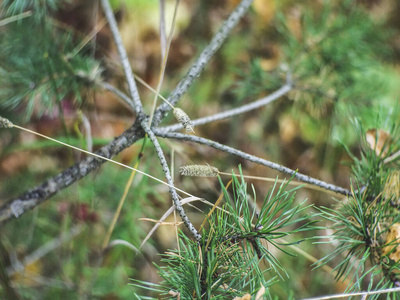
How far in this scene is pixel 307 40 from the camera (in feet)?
4.56

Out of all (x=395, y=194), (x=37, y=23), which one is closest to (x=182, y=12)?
(x=37, y=23)

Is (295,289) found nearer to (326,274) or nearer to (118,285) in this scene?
(326,274)

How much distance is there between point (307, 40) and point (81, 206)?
115cm

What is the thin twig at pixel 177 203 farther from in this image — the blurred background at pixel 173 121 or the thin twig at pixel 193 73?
the blurred background at pixel 173 121

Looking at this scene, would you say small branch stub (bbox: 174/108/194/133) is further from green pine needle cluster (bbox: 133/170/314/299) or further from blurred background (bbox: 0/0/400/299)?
blurred background (bbox: 0/0/400/299)

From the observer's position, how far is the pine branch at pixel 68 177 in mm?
686

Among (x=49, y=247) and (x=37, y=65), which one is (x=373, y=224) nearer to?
(x=37, y=65)

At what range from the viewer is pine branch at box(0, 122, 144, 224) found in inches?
27.0

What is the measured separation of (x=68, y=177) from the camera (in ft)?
2.31

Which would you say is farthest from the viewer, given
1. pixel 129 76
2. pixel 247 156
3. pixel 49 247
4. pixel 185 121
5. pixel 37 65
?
pixel 49 247

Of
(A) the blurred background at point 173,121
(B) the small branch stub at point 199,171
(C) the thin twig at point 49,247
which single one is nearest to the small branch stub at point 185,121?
(B) the small branch stub at point 199,171

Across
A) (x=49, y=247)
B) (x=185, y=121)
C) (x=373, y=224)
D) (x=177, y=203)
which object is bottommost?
(x=49, y=247)

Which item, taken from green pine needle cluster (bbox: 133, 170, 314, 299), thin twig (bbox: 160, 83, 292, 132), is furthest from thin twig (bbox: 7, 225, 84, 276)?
green pine needle cluster (bbox: 133, 170, 314, 299)

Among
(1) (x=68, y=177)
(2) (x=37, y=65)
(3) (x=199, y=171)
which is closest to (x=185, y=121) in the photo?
(3) (x=199, y=171)
